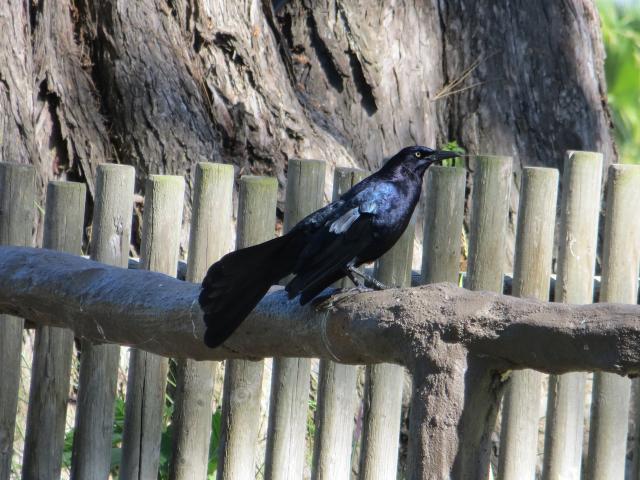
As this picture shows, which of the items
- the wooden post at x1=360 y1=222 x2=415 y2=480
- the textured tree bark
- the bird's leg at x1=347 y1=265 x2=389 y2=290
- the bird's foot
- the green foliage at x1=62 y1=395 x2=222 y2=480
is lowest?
the green foliage at x1=62 y1=395 x2=222 y2=480

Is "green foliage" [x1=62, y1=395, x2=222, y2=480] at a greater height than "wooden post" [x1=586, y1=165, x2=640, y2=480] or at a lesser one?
lesser

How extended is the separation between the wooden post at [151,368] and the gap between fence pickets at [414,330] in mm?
276

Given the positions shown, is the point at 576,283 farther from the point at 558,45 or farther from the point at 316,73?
the point at 558,45

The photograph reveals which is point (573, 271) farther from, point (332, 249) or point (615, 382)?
point (332, 249)

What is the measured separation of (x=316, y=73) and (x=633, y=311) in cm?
416

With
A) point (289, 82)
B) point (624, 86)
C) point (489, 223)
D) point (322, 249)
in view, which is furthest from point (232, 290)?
point (624, 86)

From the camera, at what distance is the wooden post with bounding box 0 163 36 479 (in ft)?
10.8

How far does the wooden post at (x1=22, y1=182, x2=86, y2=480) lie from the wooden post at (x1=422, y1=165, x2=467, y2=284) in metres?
1.16

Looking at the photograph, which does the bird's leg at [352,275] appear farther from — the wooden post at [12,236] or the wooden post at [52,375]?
the wooden post at [12,236]

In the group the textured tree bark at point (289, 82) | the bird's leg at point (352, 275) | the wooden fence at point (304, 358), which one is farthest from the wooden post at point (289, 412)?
the textured tree bark at point (289, 82)

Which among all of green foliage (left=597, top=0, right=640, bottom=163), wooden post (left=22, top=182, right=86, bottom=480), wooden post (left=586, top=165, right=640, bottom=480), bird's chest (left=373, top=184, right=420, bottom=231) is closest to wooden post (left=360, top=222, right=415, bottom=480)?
bird's chest (left=373, top=184, right=420, bottom=231)

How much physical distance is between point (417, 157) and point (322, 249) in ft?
2.67

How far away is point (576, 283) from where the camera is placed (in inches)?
125

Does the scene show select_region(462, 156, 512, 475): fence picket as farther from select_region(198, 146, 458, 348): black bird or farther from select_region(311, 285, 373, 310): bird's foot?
select_region(311, 285, 373, 310): bird's foot
